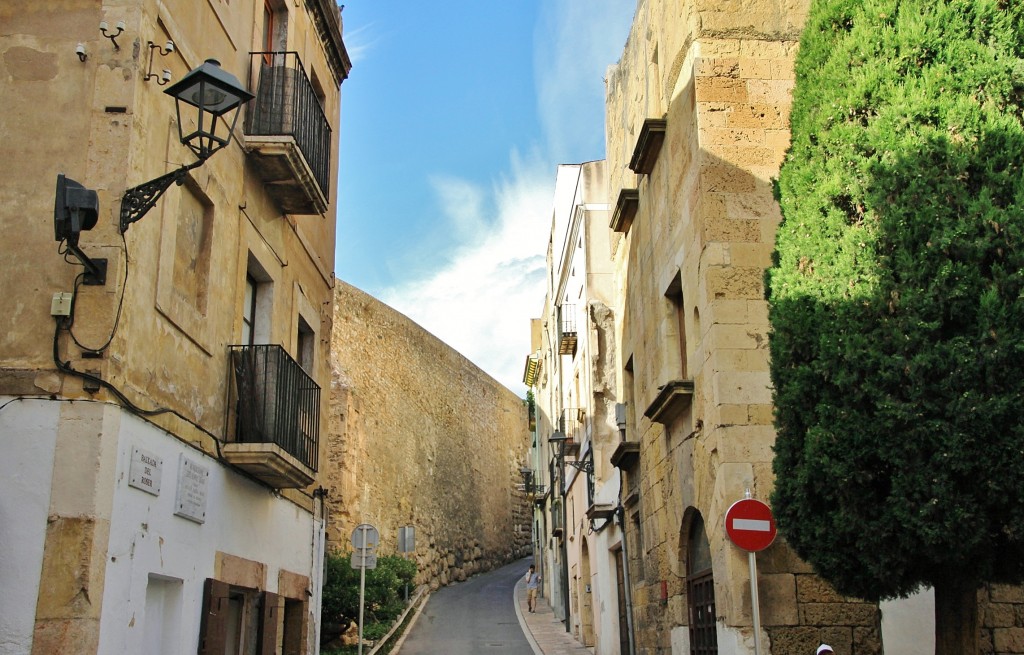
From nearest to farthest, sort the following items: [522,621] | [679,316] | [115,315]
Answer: [115,315] → [679,316] → [522,621]

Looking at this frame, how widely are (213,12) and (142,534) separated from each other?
4.89 metres

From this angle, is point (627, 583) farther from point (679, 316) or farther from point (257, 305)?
point (257, 305)

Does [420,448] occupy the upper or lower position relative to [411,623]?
upper

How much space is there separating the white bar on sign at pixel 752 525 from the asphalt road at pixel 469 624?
12018 millimetres

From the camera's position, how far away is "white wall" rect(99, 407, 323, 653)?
7.19 meters

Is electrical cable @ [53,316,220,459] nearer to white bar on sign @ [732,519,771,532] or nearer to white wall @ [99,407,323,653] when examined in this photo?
white wall @ [99,407,323,653]

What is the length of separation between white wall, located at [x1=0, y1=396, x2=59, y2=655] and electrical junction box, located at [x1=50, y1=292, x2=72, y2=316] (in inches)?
24.7

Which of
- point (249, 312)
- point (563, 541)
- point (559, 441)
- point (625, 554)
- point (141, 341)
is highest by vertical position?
point (559, 441)

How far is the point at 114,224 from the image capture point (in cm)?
739

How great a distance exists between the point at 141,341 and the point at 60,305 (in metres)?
0.72

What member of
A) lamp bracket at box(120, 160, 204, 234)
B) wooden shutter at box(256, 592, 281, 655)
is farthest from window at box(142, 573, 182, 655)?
lamp bracket at box(120, 160, 204, 234)

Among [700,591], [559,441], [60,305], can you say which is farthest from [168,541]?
[559,441]

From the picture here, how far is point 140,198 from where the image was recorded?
291 inches

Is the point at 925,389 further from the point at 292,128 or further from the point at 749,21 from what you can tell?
the point at 292,128
